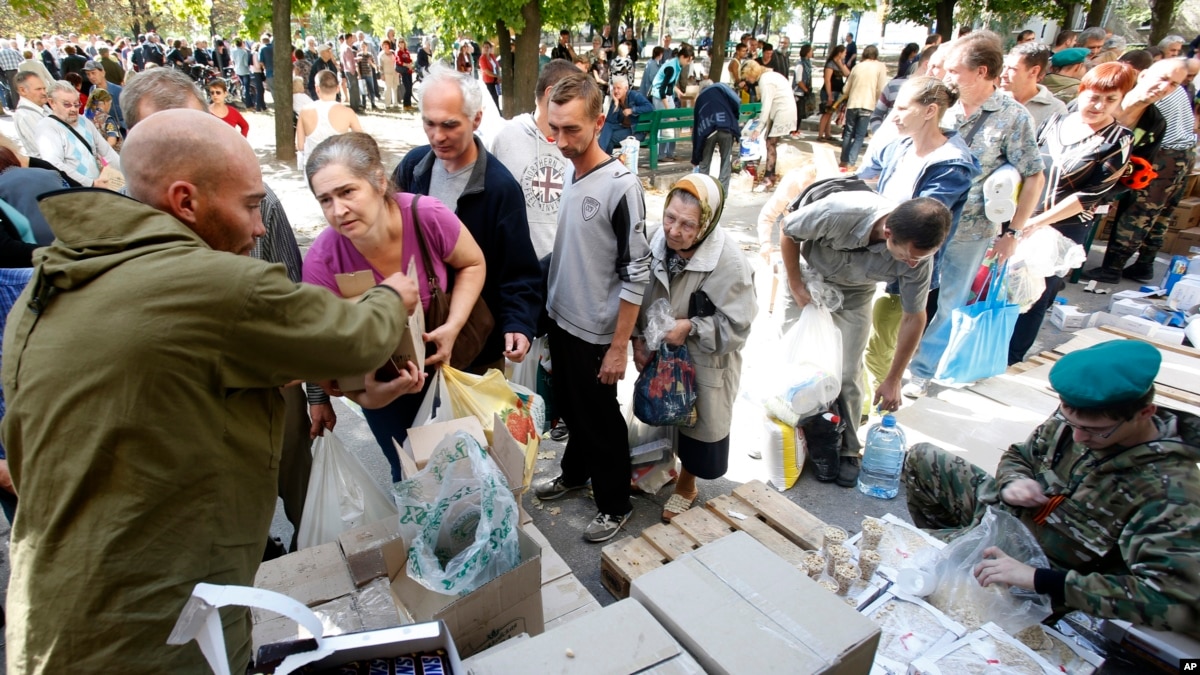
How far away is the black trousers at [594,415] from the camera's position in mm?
2811

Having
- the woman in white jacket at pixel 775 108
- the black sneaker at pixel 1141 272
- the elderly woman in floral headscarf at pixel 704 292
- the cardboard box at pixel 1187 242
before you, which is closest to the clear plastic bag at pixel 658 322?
the elderly woman in floral headscarf at pixel 704 292

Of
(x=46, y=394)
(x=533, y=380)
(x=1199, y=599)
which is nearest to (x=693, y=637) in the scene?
(x=46, y=394)

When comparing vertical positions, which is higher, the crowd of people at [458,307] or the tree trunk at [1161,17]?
the tree trunk at [1161,17]

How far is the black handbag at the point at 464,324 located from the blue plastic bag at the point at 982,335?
3071 mm

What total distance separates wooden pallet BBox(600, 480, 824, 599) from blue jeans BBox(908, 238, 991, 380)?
1994mm

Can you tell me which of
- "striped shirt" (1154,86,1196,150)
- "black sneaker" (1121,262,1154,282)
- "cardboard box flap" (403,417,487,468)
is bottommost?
"black sneaker" (1121,262,1154,282)

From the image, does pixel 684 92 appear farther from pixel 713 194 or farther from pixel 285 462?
pixel 285 462

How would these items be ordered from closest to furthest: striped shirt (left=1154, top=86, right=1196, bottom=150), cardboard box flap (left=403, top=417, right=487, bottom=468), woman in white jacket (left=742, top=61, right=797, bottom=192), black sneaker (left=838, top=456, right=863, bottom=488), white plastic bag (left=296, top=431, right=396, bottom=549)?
1. cardboard box flap (left=403, top=417, right=487, bottom=468)
2. white plastic bag (left=296, top=431, right=396, bottom=549)
3. black sneaker (left=838, top=456, right=863, bottom=488)
4. striped shirt (left=1154, top=86, right=1196, bottom=150)
5. woman in white jacket (left=742, top=61, right=797, bottom=192)

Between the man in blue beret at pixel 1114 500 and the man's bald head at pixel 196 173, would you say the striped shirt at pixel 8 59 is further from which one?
the man in blue beret at pixel 1114 500

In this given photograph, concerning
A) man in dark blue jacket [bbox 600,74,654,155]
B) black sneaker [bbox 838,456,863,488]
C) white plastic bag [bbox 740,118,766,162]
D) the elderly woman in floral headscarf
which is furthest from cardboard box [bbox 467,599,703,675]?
white plastic bag [bbox 740,118,766,162]

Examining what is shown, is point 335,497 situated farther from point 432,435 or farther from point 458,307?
point 458,307

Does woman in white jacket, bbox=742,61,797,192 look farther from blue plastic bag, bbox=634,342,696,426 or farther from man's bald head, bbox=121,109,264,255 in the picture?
man's bald head, bbox=121,109,264,255

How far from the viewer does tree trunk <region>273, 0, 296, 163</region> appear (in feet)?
28.4

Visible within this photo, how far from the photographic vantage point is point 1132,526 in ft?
6.28
